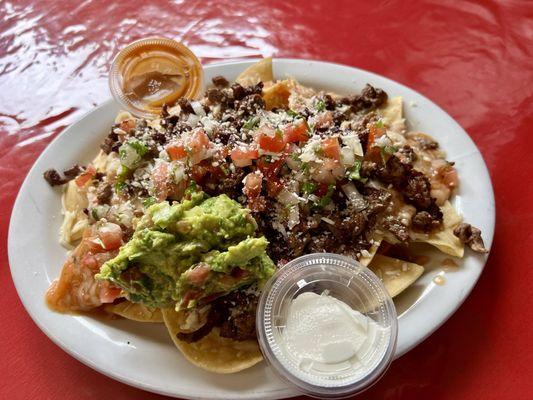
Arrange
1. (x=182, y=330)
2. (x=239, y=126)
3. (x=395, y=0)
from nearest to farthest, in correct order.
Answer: (x=182, y=330) < (x=239, y=126) < (x=395, y=0)

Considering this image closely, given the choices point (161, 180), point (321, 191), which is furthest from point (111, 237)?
point (321, 191)

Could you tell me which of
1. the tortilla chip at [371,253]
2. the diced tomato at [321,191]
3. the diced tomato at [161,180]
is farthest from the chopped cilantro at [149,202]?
the tortilla chip at [371,253]

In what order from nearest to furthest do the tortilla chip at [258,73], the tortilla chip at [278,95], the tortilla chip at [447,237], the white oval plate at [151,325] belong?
the white oval plate at [151,325] → the tortilla chip at [447,237] → the tortilla chip at [278,95] → the tortilla chip at [258,73]

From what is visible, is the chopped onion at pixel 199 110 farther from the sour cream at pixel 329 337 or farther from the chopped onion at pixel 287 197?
the sour cream at pixel 329 337

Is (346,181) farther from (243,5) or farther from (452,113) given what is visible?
(243,5)

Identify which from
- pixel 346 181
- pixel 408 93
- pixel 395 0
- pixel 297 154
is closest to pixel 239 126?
pixel 297 154

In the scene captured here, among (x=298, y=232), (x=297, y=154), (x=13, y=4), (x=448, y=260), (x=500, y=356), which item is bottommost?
(x=500, y=356)
